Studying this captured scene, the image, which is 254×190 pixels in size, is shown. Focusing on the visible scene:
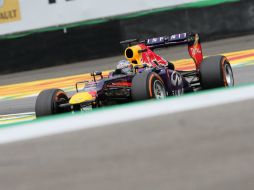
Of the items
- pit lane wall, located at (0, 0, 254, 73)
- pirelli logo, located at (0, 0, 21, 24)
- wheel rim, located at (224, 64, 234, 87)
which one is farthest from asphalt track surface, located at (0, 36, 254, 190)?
pirelli logo, located at (0, 0, 21, 24)

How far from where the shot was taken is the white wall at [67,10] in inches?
680

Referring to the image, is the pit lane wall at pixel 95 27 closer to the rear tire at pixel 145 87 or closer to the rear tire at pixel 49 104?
the rear tire at pixel 49 104

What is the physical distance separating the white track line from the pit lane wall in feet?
44.7

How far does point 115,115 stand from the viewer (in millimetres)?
A: 2902

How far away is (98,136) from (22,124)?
39 centimetres

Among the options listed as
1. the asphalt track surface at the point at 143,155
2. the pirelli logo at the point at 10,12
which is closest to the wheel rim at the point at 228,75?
the asphalt track surface at the point at 143,155

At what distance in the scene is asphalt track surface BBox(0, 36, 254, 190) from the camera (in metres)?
2.92

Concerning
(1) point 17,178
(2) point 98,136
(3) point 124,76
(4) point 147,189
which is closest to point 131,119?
(2) point 98,136

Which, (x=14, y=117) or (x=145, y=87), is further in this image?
(x=14, y=117)

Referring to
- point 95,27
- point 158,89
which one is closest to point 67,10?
point 95,27

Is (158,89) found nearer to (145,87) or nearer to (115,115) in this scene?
(145,87)

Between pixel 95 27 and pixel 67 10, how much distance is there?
113 centimetres

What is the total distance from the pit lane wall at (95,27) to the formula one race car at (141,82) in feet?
26.2

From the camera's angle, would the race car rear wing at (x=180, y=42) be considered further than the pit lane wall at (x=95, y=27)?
No
